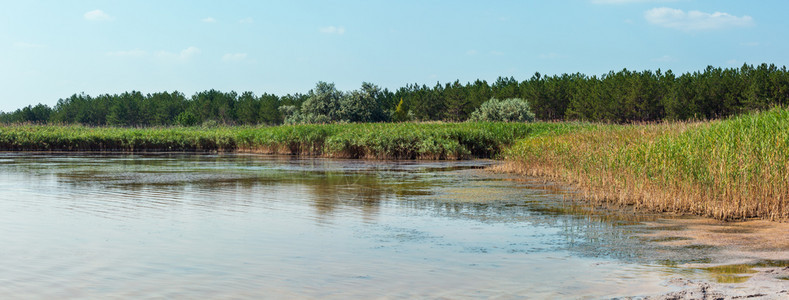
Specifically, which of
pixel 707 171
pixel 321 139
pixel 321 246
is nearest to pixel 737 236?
pixel 707 171

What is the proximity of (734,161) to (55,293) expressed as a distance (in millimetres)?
11764

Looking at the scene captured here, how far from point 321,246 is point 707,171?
7.85 m

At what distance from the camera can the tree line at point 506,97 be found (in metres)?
78.9

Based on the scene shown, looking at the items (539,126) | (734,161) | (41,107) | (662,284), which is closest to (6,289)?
(662,284)

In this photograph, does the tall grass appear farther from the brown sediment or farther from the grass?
the grass

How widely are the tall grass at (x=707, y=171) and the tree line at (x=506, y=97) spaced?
54.5 meters

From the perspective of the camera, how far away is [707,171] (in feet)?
44.5

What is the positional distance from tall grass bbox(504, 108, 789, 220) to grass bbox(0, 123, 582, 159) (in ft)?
57.5

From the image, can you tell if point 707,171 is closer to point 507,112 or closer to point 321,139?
point 321,139

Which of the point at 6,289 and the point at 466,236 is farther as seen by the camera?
the point at 466,236

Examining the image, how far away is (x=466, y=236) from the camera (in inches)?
459

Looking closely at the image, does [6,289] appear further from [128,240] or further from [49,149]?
[49,149]

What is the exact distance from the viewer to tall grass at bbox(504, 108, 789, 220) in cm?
1284

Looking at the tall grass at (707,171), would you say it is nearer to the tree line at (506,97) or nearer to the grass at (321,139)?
the grass at (321,139)
